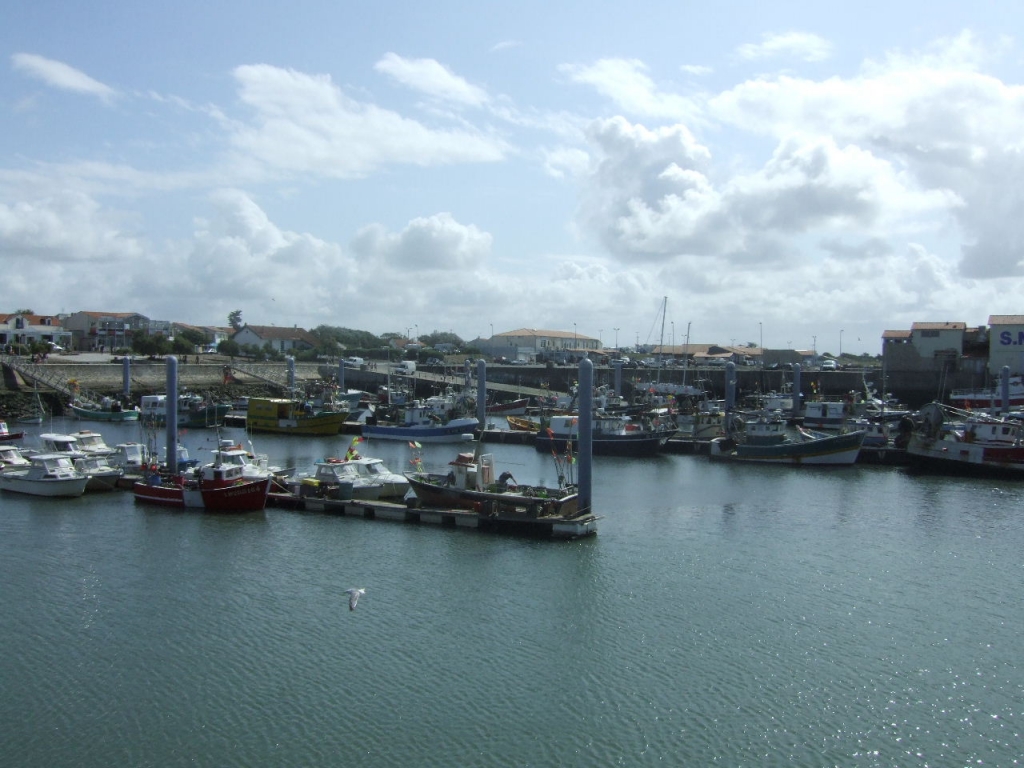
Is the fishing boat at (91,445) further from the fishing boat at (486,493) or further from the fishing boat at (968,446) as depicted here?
the fishing boat at (968,446)

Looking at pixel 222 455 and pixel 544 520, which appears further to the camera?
pixel 222 455

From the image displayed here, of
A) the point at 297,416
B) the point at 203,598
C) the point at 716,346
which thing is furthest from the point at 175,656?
the point at 716,346

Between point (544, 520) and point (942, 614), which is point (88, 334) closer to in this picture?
point (544, 520)

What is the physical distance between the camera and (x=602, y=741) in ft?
47.6

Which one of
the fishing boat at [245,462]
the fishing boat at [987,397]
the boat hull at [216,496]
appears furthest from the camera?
the fishing boat at [987,397]

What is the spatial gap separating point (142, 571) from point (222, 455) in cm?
831

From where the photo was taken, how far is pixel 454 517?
27.3 metres

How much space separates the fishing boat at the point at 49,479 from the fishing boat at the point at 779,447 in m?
28.9

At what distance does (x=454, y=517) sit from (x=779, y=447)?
72.0ft

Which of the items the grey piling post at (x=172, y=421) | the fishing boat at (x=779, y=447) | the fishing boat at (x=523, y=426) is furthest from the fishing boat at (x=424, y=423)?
the grey piling post at (x=172, y=421)

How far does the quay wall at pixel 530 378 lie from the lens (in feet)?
240

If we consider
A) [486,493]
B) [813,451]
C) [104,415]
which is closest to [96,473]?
[486,493]

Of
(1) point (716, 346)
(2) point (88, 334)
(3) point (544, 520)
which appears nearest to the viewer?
(3) point (544, 520)

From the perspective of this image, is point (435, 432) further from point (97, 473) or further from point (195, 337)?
point (195, 337)
